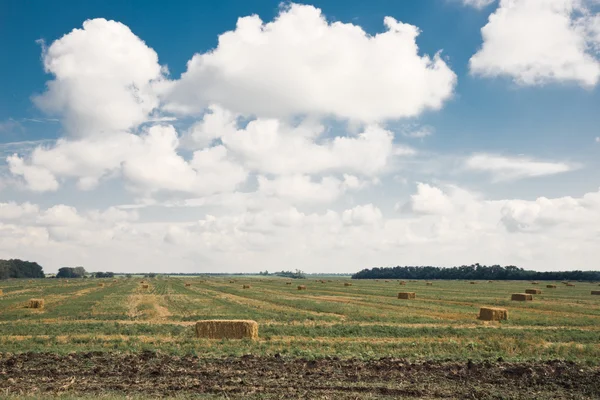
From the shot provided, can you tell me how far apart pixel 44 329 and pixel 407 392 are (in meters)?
23.7

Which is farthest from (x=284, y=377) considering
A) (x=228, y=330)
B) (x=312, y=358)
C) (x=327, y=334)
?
(x=327, y=334)

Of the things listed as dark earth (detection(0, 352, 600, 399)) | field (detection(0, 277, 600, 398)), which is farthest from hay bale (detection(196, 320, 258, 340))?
dark earth (detection(0, 352, 600, 399))

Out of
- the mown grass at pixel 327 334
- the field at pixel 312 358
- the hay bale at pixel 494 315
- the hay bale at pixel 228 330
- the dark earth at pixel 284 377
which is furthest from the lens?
the hay bale at pixel 494 315

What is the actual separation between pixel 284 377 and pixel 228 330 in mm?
10578

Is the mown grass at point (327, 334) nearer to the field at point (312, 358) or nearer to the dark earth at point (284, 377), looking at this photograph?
the field at point (312, 358)

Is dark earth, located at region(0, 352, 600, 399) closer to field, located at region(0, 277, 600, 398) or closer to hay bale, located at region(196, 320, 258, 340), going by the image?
field, located at region(0, 277, 600, 398)

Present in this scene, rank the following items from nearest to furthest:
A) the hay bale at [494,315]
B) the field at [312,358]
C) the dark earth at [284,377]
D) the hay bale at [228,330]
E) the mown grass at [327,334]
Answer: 1. the dark earth at [284,377]
2. the field at [312,358]
3. the mown grass at [327,334]
4. the hay bale at [228,330]
5. the hay bale at [494,315]

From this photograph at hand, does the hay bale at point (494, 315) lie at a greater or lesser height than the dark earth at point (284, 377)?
lesser

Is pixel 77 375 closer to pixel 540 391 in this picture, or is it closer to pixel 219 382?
pixel 219 382

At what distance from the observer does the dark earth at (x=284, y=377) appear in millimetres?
13531

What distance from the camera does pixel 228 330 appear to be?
25297mm

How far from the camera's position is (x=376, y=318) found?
3478 cm

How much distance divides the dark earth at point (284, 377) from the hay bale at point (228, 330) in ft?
20.4

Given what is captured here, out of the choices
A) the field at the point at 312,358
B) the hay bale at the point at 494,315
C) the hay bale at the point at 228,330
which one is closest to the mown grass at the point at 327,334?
the field at the point at 312,358
